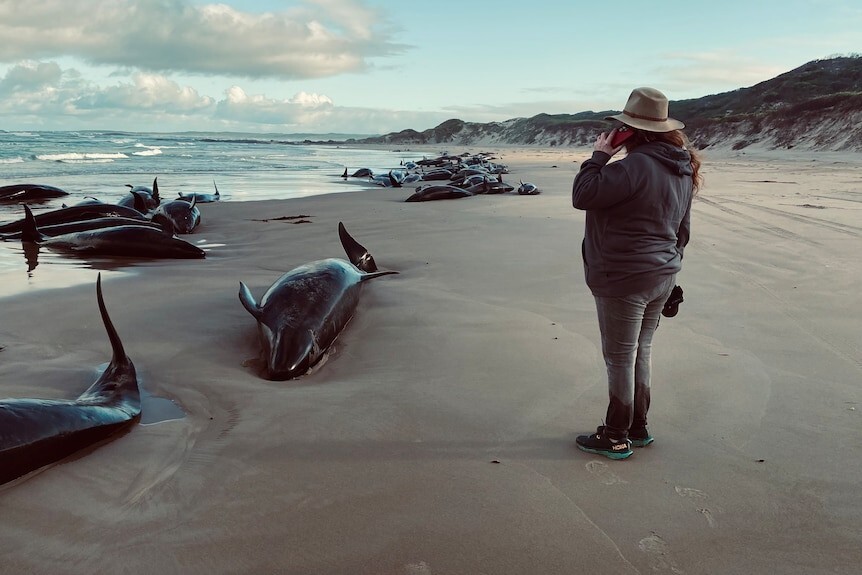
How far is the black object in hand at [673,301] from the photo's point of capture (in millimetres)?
2966

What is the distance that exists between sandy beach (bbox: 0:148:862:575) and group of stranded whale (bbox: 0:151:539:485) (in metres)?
0.10

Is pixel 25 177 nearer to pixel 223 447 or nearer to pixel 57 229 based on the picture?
pixel 57 229

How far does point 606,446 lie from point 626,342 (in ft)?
1.52

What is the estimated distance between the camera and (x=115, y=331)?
10.3ft

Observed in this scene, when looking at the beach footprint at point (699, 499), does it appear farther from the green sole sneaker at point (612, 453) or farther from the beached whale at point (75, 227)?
the beached whale at point (75, 227)

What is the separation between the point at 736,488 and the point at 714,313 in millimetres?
2506

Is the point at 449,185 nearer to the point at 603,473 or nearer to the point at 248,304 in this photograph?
the point at 248,304

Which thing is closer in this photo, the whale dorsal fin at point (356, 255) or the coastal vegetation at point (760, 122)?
the whale dorsal fin at point (356, 255)

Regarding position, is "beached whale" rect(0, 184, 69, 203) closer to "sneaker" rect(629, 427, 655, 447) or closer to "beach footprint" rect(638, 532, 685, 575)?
"sneaker" rect(629, 427, 655, 447)

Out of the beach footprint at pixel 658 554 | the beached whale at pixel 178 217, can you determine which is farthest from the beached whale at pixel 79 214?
the beach footprint at pixel 658 554

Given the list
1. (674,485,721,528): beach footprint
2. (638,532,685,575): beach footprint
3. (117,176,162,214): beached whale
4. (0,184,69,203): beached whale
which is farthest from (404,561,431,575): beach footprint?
(0,184,69,203): beached whale

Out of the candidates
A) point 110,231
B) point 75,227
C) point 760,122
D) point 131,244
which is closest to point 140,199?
point 75,227

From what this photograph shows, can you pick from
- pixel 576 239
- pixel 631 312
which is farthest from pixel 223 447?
pixel 576 239

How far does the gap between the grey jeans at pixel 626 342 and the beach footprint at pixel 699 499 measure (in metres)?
0.35
